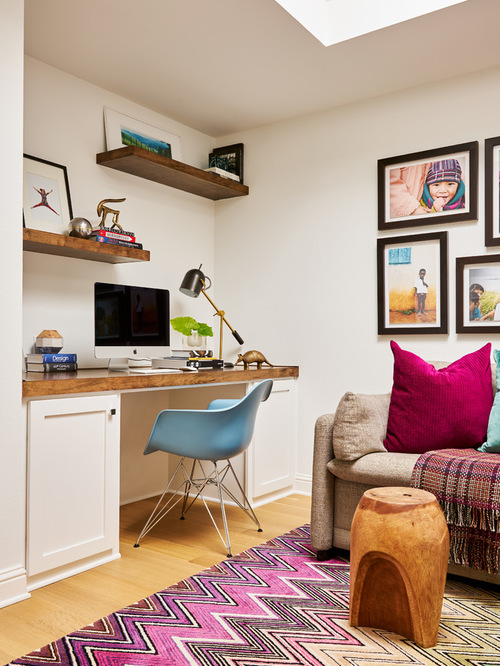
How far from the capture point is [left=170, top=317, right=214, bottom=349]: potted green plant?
141 inches

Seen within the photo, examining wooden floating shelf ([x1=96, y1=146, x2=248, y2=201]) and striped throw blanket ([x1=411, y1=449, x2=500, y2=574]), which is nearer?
striped throw blanket ([x1=411, y1=449, x2=500, y2=574])

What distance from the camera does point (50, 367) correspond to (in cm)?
274

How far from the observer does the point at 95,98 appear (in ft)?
11.0

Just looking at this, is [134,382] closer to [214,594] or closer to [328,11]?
[214,594]

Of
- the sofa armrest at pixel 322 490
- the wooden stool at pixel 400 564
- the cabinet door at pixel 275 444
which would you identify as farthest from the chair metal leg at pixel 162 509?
the wooden stool at pixel 400 564

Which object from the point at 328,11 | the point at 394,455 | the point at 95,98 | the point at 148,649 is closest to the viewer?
the point at 148,649

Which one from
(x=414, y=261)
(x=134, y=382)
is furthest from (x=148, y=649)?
(x=414, y=261)

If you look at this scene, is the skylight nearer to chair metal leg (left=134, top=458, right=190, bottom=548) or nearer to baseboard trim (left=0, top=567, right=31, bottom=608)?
chair metal leg (left=134, top=458, right=190, bottom=548)

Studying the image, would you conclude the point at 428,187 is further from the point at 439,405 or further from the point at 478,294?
the point at 439,405

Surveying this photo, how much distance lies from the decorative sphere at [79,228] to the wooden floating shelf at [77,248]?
2.2 inches

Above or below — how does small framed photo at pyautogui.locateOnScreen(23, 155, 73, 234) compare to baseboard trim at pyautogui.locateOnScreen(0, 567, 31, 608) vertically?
above

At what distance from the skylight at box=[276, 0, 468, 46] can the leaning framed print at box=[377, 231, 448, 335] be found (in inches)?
44.3

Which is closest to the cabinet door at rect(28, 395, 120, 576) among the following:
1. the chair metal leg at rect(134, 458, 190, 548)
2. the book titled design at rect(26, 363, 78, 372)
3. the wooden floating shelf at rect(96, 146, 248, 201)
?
the chair metal leg at rect(134, 458, 190, 548)

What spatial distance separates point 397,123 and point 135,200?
1643mm
